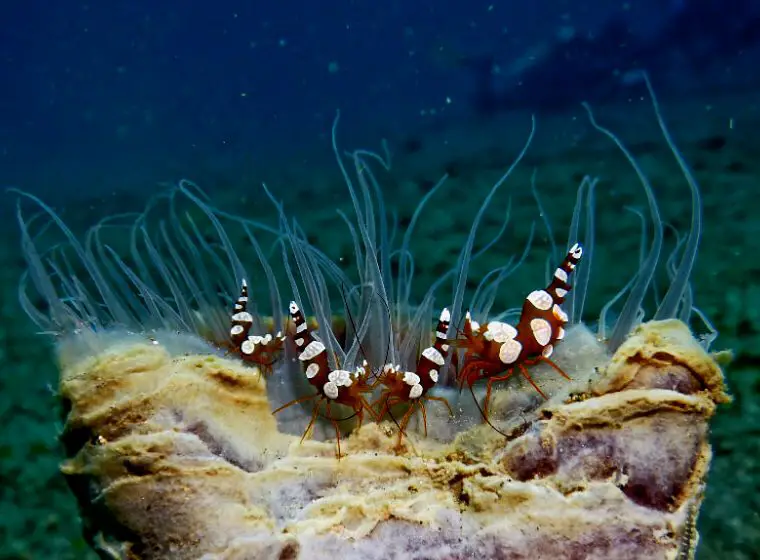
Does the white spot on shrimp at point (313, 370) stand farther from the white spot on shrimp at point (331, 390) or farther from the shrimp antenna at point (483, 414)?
the shrimp antenna at point (483, 414)

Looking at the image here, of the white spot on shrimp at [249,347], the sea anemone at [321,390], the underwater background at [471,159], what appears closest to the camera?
the sea anemone at [321,390]

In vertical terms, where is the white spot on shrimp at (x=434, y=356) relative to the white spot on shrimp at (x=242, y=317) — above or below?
below

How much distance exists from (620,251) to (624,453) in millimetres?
6249

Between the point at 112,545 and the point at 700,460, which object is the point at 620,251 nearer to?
the point at 700,460

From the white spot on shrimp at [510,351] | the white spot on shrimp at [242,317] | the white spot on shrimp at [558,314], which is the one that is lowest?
the white spot on shrimp at [510,351]

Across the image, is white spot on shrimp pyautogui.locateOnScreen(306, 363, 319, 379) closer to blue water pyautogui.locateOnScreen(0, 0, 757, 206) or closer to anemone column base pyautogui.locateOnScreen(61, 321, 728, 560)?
anemone column base pyautogui.locateOnScreen(61, 321, 728, 560)

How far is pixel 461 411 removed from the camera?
2.70 m

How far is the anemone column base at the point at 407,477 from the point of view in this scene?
2.10m

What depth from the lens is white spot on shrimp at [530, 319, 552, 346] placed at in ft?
8.19

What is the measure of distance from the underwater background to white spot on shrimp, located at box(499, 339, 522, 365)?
176cm

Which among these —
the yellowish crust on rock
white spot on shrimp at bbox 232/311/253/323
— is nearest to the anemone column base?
the yellowish crust on rock

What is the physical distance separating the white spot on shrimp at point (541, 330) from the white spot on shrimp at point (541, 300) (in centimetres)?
6

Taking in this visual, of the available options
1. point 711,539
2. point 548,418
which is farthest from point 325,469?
point 711,539

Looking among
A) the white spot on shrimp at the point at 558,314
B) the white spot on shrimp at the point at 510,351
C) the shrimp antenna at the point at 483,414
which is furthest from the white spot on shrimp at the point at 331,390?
the white spot on shrimp at the point at 558,314
